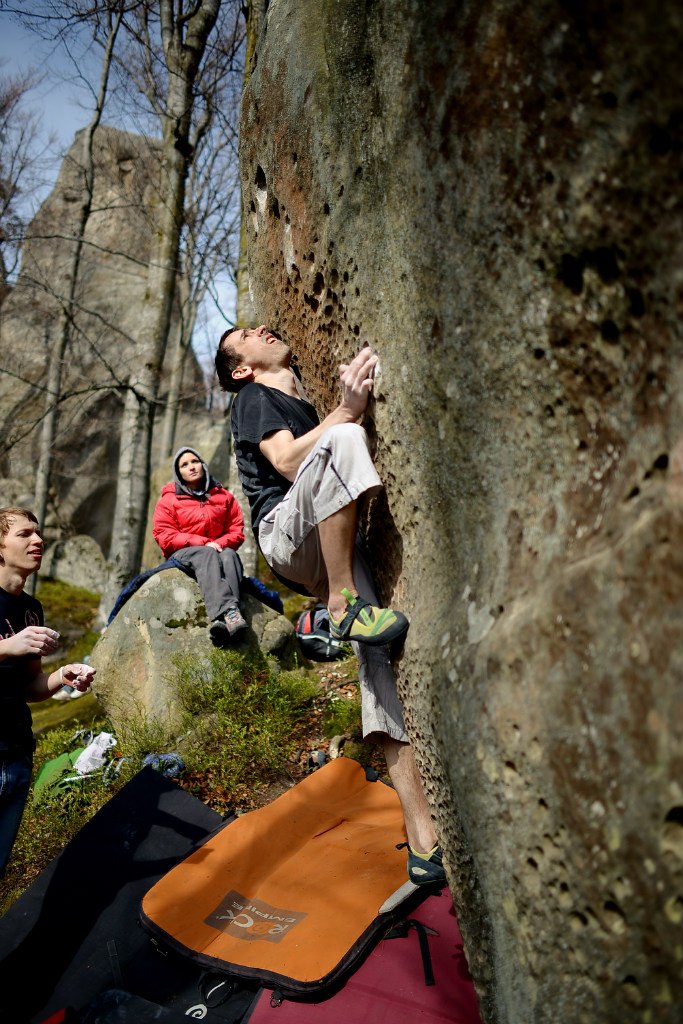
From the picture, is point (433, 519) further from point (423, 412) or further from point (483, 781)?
point (483, 781)

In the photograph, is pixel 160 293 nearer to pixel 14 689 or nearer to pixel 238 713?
pixel 238 713

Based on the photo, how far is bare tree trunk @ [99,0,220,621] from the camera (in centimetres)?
863

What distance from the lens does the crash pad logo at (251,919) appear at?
3.25m

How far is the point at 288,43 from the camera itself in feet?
9.82

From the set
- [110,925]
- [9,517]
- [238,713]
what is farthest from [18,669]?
[238,713]

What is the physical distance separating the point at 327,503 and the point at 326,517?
0.21 ft

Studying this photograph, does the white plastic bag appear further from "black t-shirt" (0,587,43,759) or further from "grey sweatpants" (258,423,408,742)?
"grey sweatpants" (258,423,408,742)

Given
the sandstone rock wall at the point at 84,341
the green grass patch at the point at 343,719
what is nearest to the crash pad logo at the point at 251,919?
the green grass patch at the point at 343,719

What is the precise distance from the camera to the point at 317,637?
5.55 m

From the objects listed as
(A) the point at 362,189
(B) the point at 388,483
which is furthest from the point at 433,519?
(A) the point at 362,189

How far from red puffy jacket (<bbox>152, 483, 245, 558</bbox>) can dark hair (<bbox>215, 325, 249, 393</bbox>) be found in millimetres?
2731

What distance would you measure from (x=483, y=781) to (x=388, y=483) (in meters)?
1.25

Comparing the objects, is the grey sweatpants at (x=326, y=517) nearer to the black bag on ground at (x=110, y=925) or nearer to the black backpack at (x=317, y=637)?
the black bag on ground at (x=110, y=925)

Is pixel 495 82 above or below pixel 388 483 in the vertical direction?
above
